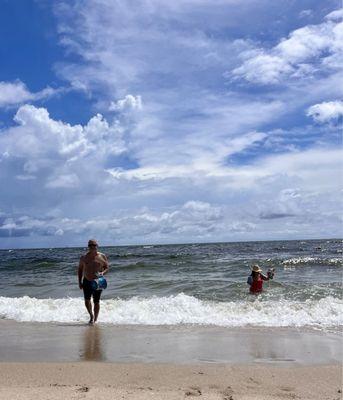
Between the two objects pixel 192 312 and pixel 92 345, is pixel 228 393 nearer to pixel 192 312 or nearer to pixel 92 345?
pixel 92 345

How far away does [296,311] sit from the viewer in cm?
1048

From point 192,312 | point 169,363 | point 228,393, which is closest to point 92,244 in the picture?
point 192,312

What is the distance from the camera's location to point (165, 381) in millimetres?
5465

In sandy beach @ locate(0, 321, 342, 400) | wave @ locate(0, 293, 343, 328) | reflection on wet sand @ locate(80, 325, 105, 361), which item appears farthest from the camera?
wave @ locate(0, 293, 343, 328)

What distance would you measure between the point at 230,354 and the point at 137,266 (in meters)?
20.4

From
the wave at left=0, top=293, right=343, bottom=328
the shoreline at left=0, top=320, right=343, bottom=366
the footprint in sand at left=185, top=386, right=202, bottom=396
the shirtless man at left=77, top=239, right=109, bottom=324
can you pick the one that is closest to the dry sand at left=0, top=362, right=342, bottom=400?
the footprint in sand at left=185, top=386, right=202, bottom=396

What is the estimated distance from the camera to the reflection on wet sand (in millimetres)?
6711

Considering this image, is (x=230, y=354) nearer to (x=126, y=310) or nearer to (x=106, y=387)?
(x=106, y=387)

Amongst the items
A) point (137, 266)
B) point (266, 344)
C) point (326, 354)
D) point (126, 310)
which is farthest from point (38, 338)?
point (137, 266)

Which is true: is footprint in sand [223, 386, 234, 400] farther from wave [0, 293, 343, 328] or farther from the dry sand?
wave [0, 293, 343, 328]

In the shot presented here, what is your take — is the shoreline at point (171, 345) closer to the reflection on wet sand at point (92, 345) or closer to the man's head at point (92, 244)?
the reflection on wet sand at point (92, 345)

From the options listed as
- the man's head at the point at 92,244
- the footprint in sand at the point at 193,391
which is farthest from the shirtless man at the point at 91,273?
the footprint in sand at the point at 193,391

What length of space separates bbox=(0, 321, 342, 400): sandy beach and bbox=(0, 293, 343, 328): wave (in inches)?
32.2

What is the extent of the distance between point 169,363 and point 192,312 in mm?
4470
